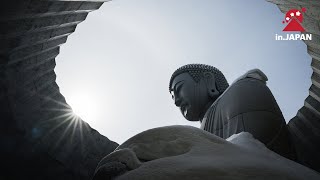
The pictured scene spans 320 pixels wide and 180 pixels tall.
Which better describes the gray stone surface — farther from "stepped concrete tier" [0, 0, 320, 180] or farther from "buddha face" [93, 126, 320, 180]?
"buddha face" [93, 126, 320, 180]

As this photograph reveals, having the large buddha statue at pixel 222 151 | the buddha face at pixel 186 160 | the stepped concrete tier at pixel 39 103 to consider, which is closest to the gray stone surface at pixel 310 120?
the large buddha statue at pixel 222 151

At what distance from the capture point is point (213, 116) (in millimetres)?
4461

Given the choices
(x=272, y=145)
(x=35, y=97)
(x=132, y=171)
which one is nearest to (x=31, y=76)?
(x=35, y=97)

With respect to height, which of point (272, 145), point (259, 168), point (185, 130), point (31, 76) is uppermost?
point (31, 76)

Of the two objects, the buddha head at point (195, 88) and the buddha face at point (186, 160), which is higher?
the buddha head at point (195, 88)

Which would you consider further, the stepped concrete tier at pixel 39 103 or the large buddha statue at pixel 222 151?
→ the stepped concrete tier at pixel 39 103

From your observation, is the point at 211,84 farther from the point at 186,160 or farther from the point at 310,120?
the point at 186,160

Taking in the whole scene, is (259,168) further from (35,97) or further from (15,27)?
(35,97)

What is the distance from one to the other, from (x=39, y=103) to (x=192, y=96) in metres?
3.49

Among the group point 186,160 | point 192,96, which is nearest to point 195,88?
point 192,96

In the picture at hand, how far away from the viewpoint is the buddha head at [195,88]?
16.8 ft

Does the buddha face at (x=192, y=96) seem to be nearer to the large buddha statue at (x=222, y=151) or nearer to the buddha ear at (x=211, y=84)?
the buddha ear at (x=211, y=84)

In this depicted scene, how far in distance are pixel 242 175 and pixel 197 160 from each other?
0.28 meters

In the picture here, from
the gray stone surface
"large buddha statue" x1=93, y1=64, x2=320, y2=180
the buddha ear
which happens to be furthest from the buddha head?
the gray stone surface
